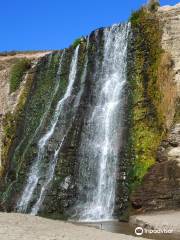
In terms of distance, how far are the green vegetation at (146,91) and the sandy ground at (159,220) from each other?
3.32 metres

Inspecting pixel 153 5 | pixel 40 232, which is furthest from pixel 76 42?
pixel 40 232

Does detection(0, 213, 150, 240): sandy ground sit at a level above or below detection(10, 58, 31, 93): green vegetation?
below

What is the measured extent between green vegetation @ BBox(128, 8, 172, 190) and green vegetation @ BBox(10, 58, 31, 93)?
451 inches

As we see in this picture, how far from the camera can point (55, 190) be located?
2595cm

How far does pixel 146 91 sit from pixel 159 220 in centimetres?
1127

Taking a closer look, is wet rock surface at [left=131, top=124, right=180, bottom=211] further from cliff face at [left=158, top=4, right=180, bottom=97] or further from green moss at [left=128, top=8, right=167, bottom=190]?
cliff face at [left=158, top=4, right=180, bottom=97]

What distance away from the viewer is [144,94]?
28906 mm

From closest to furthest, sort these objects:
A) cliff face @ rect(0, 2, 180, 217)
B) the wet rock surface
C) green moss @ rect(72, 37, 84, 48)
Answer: the wet rock surface
cliff face @ rect(0, 2, 180, 217)
green moss @ rect(72, 37, 84, 48)

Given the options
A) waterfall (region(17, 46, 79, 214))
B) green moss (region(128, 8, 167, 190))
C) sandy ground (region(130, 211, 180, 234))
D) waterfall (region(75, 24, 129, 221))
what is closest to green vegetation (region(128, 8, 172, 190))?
green moss (region(128, 8, 167, 190))

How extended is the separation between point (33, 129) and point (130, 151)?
872cm

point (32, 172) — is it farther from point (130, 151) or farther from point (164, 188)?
point (164, 188)

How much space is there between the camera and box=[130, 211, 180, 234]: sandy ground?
17.7 meters

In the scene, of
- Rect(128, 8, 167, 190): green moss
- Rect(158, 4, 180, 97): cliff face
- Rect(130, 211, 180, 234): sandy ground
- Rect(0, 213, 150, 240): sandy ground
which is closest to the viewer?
Rect(0, 213, 150, 240): sandy ground

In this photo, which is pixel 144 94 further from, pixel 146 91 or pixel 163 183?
pixel 163 183
